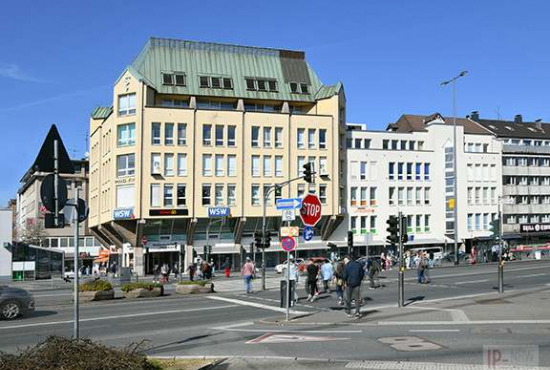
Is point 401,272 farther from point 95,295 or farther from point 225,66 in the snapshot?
point 225,66

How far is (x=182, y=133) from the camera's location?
207 feet

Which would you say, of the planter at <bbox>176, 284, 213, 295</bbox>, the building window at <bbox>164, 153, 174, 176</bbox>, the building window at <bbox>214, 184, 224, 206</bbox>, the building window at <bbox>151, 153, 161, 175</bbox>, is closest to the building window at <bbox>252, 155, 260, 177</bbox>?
the building window at <bbox>214, 184, 224, 206</bbox>

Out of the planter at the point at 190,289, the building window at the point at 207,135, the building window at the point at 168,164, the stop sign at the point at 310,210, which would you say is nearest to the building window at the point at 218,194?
the building window at the point at 207,135

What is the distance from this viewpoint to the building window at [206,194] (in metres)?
63.5

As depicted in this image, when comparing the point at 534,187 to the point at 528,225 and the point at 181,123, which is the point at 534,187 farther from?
the point at 181,123

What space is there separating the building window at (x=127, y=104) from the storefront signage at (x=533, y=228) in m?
50.9

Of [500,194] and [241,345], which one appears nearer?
[241,345]

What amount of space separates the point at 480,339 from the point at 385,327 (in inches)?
127

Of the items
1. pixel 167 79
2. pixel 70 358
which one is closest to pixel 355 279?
pixel 70 358

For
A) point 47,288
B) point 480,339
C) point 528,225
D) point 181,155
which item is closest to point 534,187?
point 528,225

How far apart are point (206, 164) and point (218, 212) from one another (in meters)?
4.87

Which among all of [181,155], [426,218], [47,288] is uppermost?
[181,155]

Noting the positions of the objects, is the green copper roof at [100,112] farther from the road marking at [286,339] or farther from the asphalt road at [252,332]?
the road marking at [286,339]

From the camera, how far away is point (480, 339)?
525 inches
